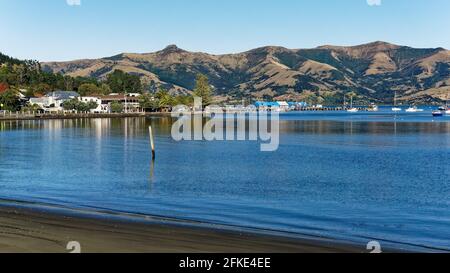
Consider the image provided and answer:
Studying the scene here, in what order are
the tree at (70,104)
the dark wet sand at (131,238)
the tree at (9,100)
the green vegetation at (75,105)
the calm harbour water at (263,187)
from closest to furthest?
the dark wet sand at (131,238)
the calm harbour water at (263,187)
the tree at (9,100)
the tree at (70,104)
the green vegetation at (75,105)

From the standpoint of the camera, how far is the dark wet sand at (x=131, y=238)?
1805cm

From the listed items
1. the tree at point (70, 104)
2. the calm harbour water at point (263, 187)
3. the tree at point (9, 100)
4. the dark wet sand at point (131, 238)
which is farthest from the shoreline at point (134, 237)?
the tree at point (70, 104)

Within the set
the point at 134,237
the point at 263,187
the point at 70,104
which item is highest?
the point at 70,104

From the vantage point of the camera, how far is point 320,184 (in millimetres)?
38812

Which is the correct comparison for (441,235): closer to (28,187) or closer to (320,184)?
(320,184)

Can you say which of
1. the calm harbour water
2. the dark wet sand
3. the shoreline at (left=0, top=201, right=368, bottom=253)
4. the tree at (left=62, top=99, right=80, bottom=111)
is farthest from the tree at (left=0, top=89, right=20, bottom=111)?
the dark wet sand

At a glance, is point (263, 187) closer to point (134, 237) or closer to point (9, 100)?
point (134, 237)

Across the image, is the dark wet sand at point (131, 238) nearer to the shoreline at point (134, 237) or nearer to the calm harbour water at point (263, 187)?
the shoreline at point (134, 237)

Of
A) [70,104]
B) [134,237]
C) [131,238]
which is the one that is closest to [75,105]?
[70,104]

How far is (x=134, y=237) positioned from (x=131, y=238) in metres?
0.23

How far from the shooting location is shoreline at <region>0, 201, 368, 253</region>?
18.1m

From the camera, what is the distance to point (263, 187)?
121 feet
